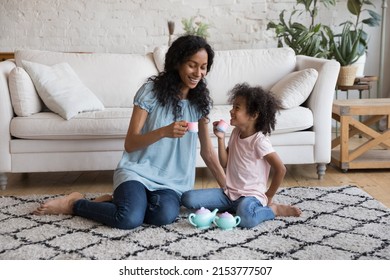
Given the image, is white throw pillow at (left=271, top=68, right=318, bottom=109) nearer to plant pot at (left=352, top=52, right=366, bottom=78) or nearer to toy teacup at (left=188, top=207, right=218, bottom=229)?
toy teacup at (left=188, top=207, right=218, bottom=229)

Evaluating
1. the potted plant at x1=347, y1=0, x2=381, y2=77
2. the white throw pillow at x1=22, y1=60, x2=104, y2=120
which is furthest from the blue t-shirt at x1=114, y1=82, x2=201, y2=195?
the potted plant at x1=347, y1=0, x2=381, y2=77

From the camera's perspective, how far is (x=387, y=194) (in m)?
2.91

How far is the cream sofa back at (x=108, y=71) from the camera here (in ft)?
11.9

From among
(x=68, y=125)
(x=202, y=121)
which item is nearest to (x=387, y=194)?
(x=202, y=121)

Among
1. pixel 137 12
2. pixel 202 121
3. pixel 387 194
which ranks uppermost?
pixel 137 12

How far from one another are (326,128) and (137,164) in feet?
4.38

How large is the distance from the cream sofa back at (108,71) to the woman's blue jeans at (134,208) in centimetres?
133

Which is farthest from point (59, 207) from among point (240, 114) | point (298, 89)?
point (298, 89)

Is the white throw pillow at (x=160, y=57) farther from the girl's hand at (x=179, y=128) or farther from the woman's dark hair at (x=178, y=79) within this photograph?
the girl's hand at (x=179, y=128)

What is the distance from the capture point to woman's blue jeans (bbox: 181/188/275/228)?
2293mm

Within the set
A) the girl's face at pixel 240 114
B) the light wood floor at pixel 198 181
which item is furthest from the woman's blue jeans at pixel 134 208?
the light wood floor at pixel 198 181

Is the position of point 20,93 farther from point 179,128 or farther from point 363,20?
point 363,20
